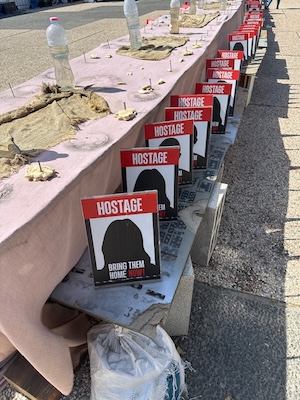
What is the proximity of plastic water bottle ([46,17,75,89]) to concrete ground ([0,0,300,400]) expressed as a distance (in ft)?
4.68

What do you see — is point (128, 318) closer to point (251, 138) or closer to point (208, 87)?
point (208, 87)

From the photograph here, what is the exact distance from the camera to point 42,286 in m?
1.10

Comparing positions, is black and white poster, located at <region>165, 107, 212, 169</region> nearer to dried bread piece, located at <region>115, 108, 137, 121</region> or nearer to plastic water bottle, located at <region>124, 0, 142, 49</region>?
dried bread piece, located at <region>115, 108, 137, 121</region>

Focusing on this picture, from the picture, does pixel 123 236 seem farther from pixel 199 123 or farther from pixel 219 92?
pixel 219 92

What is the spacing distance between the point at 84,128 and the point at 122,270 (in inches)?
27.4

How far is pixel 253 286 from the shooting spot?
6.06 ft

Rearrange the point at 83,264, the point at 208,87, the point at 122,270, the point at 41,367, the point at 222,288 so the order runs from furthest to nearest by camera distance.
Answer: the point at 208,87 < the point at 222,288 < the point at 83,264 < the point at 122,270 < the point at 41,367

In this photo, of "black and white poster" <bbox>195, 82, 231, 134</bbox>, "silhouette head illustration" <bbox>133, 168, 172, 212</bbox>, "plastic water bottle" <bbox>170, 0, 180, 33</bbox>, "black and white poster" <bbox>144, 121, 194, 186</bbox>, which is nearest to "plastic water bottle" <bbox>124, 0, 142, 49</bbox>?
"plastic water bottle" <bbox>170, 0, 180, 33</bbox>

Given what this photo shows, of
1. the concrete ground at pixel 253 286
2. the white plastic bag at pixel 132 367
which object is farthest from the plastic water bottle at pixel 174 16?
the white plastic bag at pixel 132 367

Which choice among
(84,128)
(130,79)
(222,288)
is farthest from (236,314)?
(130,79)

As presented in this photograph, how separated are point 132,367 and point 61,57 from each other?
1.82m

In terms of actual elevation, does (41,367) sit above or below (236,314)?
above

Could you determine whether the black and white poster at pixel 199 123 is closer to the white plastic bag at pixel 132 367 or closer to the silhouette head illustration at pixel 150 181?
the silhouette head illustration at pixel 150 181

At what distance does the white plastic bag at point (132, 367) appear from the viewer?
47.6 inches
